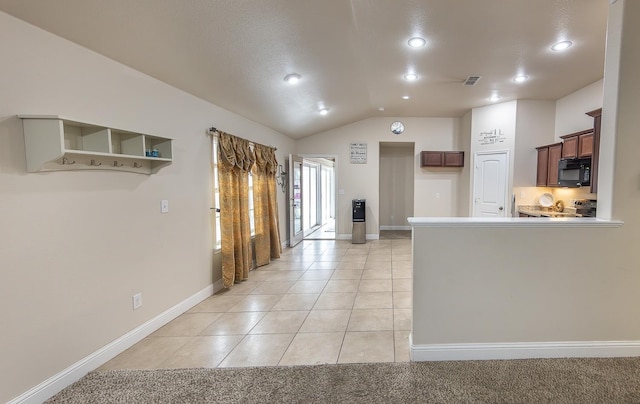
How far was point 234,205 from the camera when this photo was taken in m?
3.94

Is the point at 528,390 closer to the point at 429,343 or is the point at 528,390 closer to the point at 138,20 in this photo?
the point at 429,343

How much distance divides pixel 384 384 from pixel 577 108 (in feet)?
17.2

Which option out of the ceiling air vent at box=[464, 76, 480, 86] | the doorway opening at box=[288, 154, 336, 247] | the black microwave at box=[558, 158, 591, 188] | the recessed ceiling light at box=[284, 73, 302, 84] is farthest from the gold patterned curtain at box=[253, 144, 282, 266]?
the black microwave at box=[558, 158, 591, 188]

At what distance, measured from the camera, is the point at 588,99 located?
440 cm

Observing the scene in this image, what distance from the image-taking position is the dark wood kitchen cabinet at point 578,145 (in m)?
4.03

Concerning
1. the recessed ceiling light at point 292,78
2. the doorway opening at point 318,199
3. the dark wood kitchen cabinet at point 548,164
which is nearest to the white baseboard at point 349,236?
the doorway opening at point 318,199

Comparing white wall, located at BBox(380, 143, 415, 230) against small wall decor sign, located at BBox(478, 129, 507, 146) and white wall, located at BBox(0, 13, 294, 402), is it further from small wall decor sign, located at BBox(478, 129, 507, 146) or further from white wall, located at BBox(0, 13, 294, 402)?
white wall, located at BBox(0, 13, 294, 402)

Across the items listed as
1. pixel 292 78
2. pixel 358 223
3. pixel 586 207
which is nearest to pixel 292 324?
pixel 292 78

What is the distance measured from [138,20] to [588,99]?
5752 mm

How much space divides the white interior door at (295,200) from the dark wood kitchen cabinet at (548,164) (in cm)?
452

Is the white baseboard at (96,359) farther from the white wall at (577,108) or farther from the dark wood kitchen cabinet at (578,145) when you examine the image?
the white wall at (577,108)

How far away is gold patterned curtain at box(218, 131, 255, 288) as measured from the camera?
3.71m

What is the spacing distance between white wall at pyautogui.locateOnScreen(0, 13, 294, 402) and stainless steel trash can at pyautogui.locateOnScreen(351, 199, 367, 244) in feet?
13.6

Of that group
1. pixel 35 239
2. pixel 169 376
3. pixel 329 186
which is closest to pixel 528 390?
pixel 169 376
